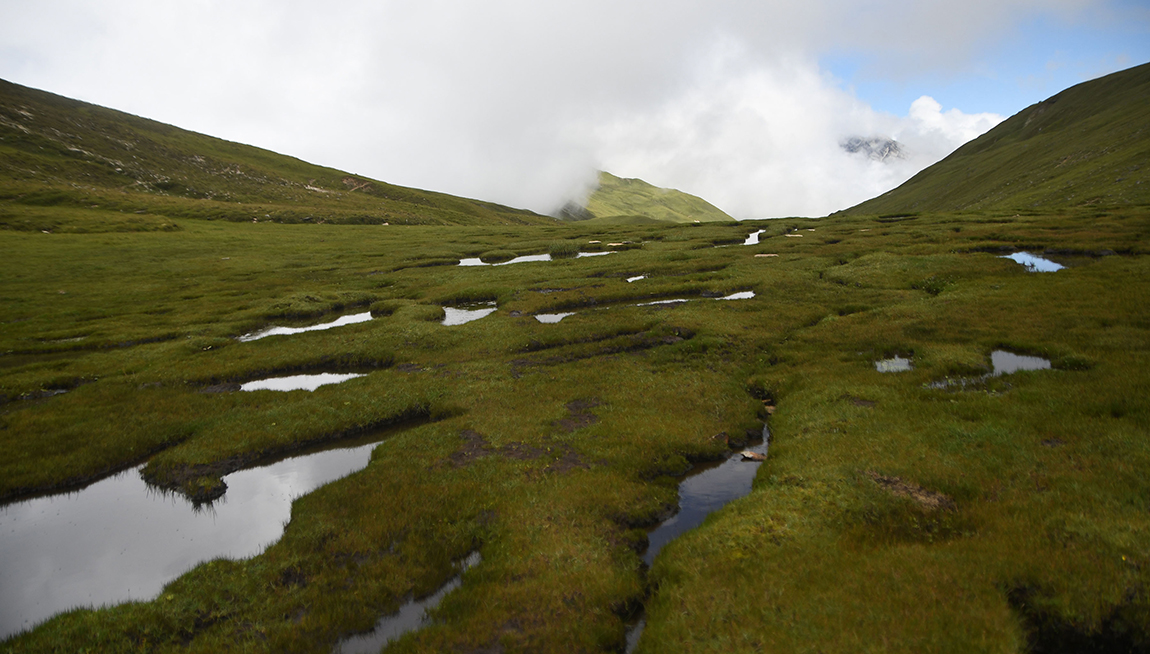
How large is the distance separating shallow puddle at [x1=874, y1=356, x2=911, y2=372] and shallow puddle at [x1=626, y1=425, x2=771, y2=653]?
7.54m

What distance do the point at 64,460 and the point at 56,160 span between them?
452 feet

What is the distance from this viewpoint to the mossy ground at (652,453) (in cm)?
984

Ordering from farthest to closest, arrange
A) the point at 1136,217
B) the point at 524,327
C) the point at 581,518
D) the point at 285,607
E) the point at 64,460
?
the point at 1136,217 → the point at 524,327 → the point at 64,460 → the point at 581,518 → the point at 285,607

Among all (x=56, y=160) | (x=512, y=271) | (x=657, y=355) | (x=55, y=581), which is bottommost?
(x=55, y=581)

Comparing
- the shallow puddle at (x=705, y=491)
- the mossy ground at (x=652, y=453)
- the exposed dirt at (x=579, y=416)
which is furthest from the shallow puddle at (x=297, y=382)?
the shallow puddle at (x=705, y=491)

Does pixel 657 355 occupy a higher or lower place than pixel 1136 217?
lower

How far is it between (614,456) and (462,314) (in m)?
26.2

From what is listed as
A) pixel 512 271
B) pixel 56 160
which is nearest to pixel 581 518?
pixel 512 271

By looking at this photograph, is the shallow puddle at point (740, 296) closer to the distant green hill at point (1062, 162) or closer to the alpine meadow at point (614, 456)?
the alpine meadow at point (614, 456)

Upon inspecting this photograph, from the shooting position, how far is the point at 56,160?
363 feet

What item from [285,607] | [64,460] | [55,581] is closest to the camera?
[285,607]

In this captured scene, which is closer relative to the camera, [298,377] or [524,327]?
[298,377]

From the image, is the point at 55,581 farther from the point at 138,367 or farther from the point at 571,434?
the point at 138,367

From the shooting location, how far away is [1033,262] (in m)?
41.8
